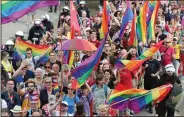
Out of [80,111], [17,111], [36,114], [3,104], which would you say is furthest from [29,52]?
[80,111]

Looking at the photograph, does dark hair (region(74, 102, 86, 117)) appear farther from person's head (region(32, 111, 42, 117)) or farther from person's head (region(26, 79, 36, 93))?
person's head (region(26, 79, 36, 93))

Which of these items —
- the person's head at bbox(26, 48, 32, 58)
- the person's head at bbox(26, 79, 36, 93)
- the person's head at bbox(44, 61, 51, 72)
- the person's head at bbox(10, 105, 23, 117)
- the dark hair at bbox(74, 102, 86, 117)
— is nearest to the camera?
the dark hair at bbox(74, 102, 86, 117)

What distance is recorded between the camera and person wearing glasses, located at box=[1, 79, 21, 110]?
927 cm

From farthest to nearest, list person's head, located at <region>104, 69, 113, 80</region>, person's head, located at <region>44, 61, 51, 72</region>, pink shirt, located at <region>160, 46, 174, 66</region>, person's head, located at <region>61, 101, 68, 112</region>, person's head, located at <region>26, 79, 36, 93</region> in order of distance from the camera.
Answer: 1. pink shirt, located at <region>160, 46, 174, 66</region>
2. person's head, located at <region>44, 61, 51, 72</region>
3. person's head, located at <region>104, 69, 113, 80</region>
4. person's head, located at <region>26, 79, 36, 93</region>
5. person's head, located at <region>61, 101, 68, 112</region>

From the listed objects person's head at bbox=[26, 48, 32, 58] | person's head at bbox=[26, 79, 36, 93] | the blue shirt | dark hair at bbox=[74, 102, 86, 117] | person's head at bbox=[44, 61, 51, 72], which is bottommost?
the blue shirt

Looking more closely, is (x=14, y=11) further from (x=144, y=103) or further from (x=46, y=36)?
(x=46, y=36)

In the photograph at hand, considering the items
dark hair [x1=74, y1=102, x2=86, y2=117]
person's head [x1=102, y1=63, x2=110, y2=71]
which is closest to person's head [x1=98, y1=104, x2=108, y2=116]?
dark hair [x1=74, y1=102, x2=86, y2=117]

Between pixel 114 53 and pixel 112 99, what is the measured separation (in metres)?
3.36

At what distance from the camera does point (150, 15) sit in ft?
54.2

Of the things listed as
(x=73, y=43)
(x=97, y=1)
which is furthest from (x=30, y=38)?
(x=97, y=1)

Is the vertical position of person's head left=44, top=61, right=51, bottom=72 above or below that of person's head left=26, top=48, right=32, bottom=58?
below

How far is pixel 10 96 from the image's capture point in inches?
368

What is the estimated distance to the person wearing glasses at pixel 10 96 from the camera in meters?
9.27

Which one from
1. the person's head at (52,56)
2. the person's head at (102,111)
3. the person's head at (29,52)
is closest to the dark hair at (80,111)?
the person's head at (102,111)
